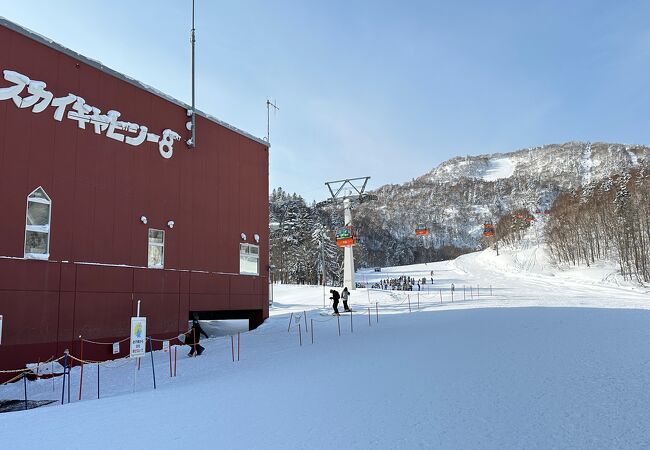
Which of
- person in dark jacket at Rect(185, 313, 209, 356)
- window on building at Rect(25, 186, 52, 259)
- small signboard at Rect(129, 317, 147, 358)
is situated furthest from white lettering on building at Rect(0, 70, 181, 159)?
small signboard at Rect(129, 317, 147, 358)

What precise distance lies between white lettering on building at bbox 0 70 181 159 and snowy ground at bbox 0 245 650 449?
7.90 m

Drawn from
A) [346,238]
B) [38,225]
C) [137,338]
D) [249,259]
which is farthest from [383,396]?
[346,238]

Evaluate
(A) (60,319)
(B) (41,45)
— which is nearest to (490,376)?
(A) (60,319)

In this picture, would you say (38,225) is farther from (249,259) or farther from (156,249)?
(249,259)

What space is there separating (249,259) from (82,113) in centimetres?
1005

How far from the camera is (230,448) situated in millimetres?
5570

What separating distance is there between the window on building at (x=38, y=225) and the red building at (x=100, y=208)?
0.11 ft

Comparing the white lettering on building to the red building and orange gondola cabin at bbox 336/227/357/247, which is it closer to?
the red building

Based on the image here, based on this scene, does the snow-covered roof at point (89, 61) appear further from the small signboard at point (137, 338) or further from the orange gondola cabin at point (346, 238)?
the orange gondola cabin at point (346, 238)

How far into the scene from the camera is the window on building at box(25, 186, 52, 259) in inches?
559

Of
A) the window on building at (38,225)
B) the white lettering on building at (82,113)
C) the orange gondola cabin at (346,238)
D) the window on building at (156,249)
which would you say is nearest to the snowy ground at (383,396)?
the window on building at (38,225)

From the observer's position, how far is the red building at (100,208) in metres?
14.0

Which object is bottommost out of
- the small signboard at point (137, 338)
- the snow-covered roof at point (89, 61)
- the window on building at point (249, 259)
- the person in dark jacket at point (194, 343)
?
the person in dark jacket at point (194, 343)

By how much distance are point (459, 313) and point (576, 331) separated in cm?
801
